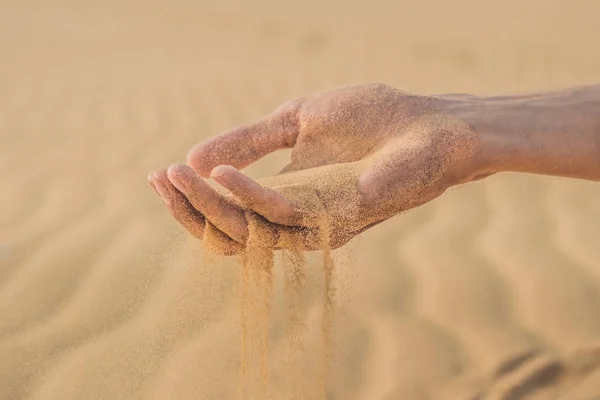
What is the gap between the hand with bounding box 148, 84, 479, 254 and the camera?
63.4 inches

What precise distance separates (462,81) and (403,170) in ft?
10.5

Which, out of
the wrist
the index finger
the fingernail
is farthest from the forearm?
the fingernail

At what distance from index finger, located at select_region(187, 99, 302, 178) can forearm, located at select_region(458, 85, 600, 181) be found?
0.57m

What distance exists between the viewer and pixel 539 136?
2129mm

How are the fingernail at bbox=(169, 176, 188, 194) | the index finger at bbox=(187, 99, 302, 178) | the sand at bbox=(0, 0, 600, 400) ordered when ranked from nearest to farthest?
Answer: the fingernail at bbox=(169, 176, 188, 194) → the sand at bbox=(0, 0, 600, 400) → the index finger at bbox=(187, 99, 302, 178)

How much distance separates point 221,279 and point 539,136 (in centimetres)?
114

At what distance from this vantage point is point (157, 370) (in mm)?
2018

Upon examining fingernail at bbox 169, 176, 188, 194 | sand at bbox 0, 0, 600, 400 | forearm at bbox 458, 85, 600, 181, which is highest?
fingernail at bbox 169, 176, 188, 194

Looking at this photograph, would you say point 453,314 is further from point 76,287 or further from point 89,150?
point 89,150

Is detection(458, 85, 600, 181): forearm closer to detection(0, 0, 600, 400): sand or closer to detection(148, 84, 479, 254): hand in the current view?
detection(148, 84, 479, 254): hand

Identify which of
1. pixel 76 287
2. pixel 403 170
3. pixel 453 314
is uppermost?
pixel 403 170

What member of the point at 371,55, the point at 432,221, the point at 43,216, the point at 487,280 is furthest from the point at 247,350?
the point at 371,55

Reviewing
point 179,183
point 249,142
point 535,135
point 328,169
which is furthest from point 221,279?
point 535,135

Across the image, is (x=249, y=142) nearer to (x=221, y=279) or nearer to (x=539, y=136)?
(x=221, y=279)
